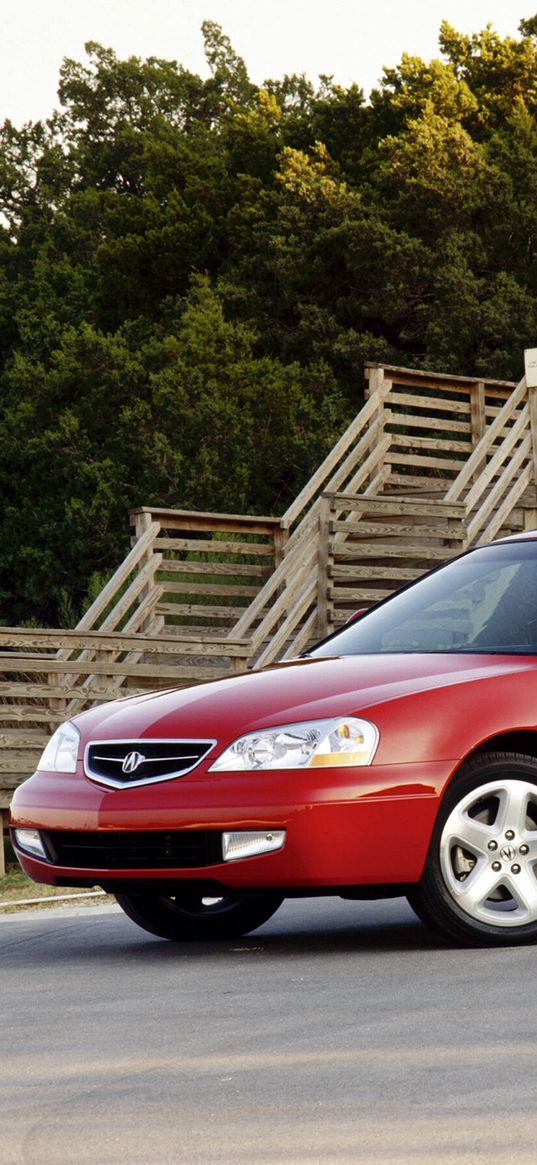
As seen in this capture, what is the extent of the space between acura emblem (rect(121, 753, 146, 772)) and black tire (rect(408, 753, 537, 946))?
1.08 meters

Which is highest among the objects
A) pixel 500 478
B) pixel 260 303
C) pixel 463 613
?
pixel 260 303

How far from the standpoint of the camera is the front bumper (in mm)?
6879

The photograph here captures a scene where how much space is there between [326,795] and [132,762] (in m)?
0.76

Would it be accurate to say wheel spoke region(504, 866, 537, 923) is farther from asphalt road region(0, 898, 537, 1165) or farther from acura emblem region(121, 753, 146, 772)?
acura emblem region(121, 753, 146, 772)

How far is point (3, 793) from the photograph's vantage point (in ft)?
53.5

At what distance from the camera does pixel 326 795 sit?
6871mm

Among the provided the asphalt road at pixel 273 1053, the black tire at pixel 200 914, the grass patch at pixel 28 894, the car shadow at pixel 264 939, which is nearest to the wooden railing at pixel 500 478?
the grass patch at pixel 28 894

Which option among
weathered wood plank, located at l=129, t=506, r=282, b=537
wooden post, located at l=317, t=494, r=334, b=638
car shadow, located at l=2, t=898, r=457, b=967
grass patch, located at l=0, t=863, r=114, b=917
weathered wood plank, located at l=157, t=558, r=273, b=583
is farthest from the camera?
weathered wood plank, located at l=157, t=558, r=273, b=583

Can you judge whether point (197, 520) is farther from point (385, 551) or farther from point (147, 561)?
point (385, 551)

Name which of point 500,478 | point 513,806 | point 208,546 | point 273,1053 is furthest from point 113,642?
point 273,1053

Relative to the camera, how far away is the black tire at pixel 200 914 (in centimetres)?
802

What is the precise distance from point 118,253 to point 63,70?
465 inches

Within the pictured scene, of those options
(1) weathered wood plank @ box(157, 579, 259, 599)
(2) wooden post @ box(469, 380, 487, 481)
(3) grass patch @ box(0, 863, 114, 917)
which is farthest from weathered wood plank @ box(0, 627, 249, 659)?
(2) wooden post @ box(469, 380, 487, 481)

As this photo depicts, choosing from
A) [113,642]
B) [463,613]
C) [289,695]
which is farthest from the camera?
[113,642]
